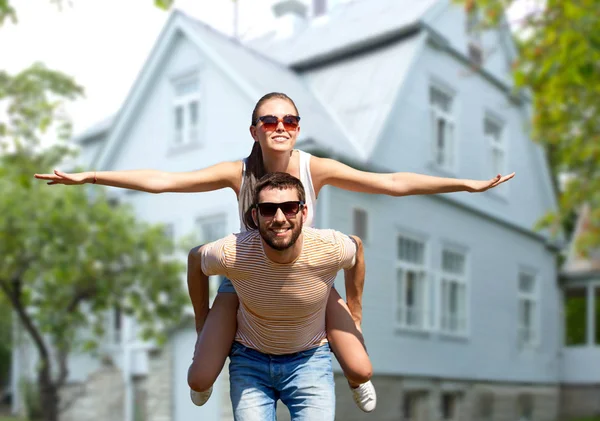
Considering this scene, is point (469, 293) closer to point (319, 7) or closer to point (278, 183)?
point (319, 7)

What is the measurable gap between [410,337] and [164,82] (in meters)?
7.56

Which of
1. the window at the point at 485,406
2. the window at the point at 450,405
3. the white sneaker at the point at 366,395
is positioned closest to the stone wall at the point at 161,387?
the window at the point at 450,405

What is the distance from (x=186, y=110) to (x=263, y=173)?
15968mm

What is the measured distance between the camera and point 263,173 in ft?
11.7

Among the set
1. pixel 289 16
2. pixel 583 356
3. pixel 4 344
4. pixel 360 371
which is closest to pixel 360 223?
pixel 289 16

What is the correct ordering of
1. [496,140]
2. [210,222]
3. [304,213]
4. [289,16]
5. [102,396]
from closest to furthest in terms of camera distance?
[304,213] < [210,222] < [289,16] < [102,396] < [496,140]

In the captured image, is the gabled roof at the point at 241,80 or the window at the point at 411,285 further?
the window at the point at 411,285

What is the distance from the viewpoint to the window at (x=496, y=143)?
75.6 ft

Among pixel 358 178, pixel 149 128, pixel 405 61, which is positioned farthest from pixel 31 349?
pixel 358 178

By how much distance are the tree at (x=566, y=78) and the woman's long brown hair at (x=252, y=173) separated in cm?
1028

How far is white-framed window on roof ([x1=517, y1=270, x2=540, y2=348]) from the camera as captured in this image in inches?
958

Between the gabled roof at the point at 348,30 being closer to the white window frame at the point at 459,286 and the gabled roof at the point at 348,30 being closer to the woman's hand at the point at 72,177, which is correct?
the white window frame at the point at 459,286

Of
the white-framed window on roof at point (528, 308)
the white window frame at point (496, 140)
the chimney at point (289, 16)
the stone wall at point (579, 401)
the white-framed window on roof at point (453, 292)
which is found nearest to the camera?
the white-framed window on roof at point (453, 292)

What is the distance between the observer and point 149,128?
65.2 feet
